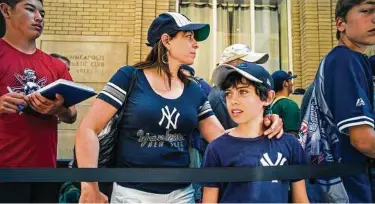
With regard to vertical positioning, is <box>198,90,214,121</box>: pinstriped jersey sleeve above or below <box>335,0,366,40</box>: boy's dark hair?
below

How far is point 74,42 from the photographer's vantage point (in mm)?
8148

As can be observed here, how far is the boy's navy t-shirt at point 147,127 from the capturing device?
2031 mm

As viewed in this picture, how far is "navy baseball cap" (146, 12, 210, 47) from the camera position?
2.21 meters

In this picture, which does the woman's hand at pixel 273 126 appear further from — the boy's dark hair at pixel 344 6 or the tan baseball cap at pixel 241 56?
the tan baseball cap at pixel 241 56

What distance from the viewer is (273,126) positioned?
198 centimetres

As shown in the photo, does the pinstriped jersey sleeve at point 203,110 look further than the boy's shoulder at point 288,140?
Yes

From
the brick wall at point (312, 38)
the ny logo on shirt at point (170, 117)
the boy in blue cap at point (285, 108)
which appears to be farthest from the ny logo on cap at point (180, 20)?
the brick wall at point (312, 38)

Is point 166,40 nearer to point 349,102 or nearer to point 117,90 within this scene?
point 117,90

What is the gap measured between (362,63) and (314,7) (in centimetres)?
702

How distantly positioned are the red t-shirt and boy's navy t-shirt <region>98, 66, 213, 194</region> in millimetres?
755

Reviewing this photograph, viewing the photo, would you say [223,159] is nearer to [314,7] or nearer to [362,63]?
[362,63]

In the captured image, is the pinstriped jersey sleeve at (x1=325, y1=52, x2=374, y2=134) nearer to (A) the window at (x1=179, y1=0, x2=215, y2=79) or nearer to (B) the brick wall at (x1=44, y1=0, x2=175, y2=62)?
(B) the brick wall at (x1=44, y1=0, x2=175, y2=62)

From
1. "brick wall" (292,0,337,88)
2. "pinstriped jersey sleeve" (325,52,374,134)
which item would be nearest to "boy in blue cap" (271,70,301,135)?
"pinstriped jersey sleeve" (325,52,374,134)

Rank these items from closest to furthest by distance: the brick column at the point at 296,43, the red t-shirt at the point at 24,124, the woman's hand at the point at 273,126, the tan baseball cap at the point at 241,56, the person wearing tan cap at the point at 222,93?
the woman's hand at the point at 273,126 < the red t-shirt at the point at 24,124 < the person wearing tan cap at the point at 222,93 < the tan baseball cap at the point at 241,56 < the brick column at the point at 296,43
